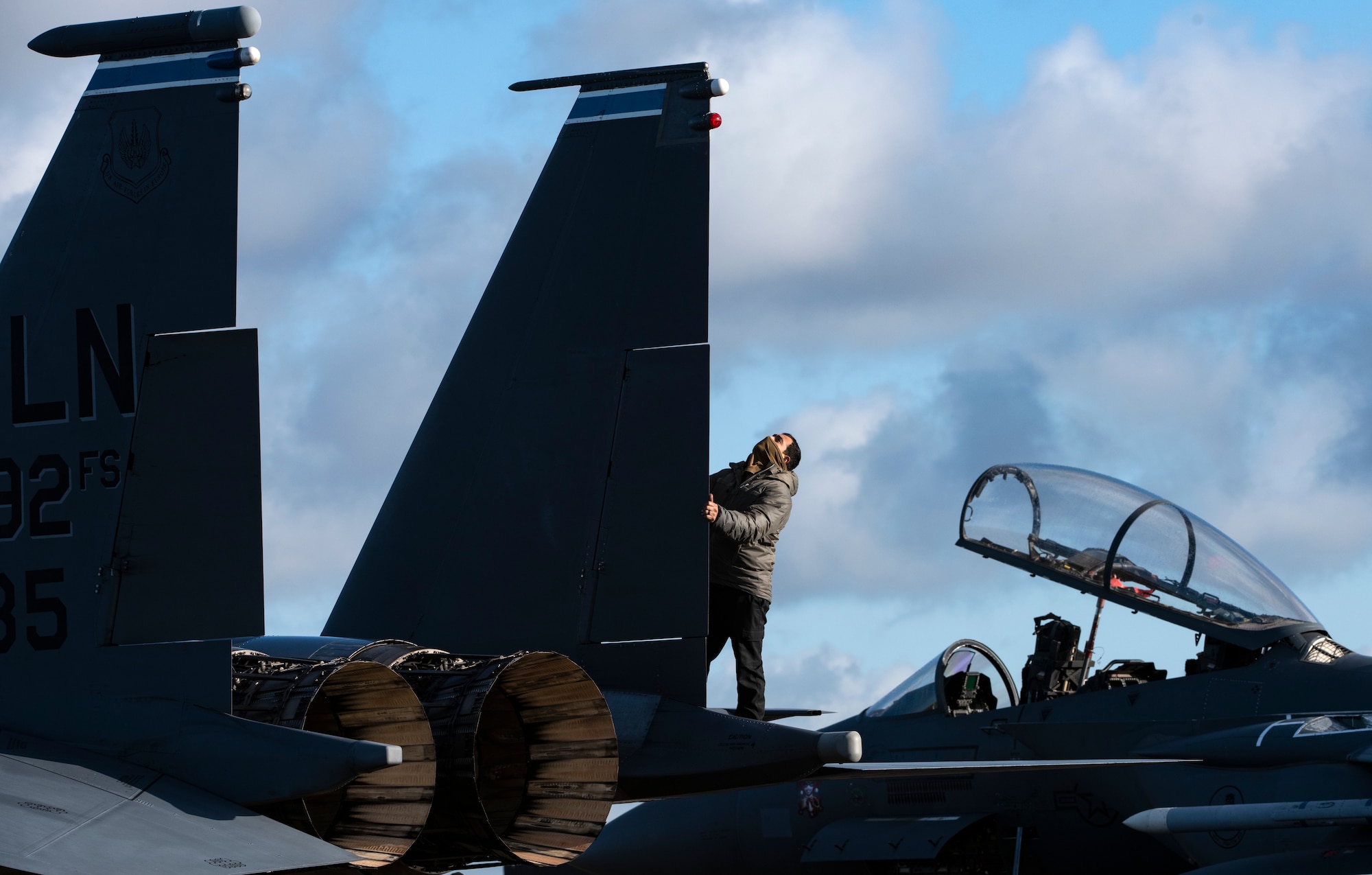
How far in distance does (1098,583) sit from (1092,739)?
42.9 inches

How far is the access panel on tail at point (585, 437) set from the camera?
307 inches

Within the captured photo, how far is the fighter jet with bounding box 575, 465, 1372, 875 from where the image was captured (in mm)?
9250

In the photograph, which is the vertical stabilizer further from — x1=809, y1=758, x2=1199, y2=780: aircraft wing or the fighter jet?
the fighter jet

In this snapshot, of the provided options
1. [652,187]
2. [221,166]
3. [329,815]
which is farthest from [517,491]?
[221,166]

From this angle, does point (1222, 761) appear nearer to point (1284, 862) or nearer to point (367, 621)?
point (1284, 862)

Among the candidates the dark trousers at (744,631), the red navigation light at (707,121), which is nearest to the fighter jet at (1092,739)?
the dark trousers at (744,631)

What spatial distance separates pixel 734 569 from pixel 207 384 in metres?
3.87

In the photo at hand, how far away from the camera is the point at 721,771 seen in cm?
716

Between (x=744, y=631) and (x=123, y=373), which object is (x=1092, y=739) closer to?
(x=744, y=631)

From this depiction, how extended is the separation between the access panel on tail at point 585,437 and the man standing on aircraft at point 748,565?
0.63 metres

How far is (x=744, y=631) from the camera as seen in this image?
859cm

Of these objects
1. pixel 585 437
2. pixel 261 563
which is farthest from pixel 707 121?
pixel 261 563

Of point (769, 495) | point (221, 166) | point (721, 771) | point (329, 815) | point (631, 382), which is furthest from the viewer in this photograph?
point (769, 495)

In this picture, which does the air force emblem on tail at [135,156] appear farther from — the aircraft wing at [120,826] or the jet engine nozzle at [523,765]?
the jet engine nozzle at [523,765]
